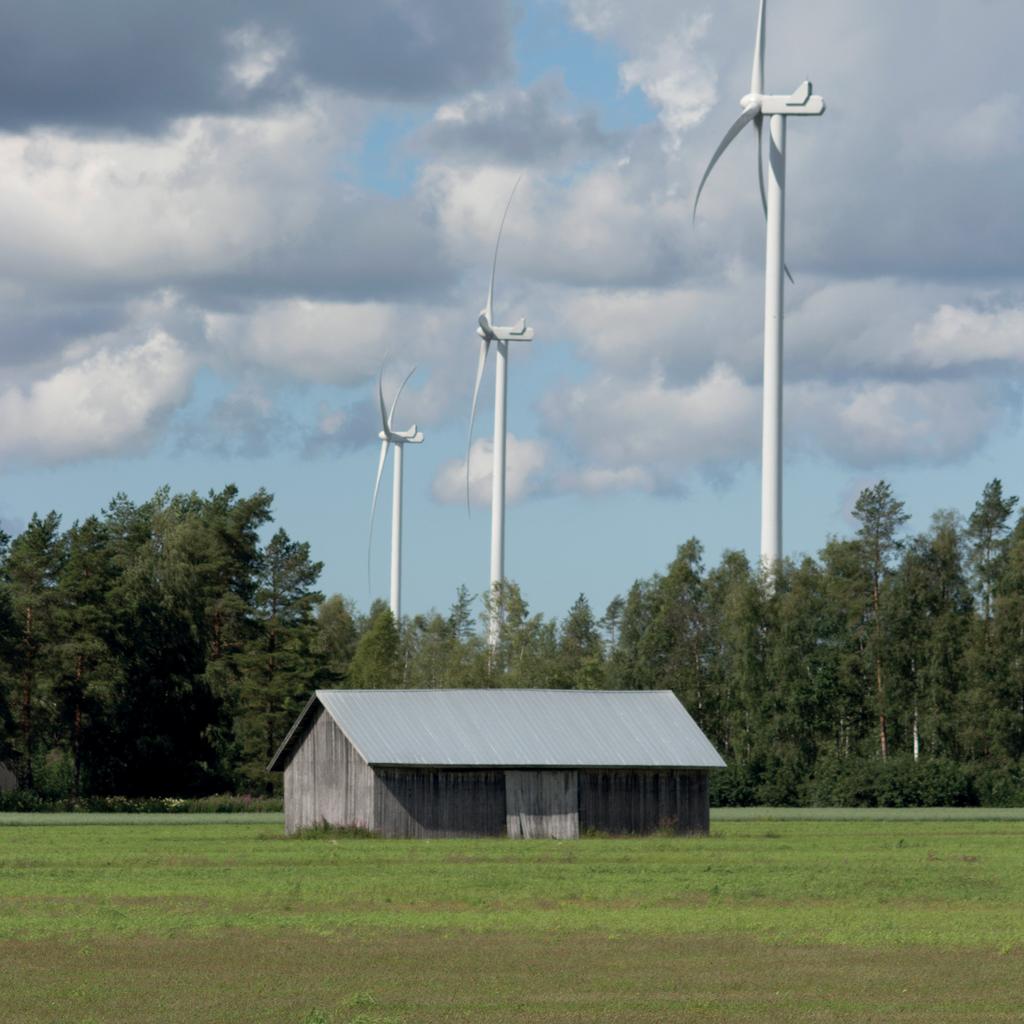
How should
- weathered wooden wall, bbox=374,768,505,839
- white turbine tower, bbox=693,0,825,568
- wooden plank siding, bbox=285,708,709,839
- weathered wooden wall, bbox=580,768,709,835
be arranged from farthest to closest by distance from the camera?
white turbine tower, bbox=693,0,825,568
weathered wooden wall, bbox=580,768,709,835
wooden plank siding, bbox=285,708,709,839
weathered wooden wall, bbox=374,768,505,839

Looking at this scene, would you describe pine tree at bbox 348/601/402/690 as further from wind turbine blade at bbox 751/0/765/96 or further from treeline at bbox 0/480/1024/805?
wind turbine blade at bbox 751/0/765/96

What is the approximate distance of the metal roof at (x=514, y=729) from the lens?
210ft

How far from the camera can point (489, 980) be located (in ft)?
85.1

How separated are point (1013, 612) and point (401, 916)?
79.3m

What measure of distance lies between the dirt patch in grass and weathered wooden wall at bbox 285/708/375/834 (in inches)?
1271

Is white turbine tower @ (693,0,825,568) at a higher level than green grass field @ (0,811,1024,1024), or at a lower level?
higher

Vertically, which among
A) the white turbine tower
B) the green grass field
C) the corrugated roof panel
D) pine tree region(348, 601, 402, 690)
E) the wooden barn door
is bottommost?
the green grass field

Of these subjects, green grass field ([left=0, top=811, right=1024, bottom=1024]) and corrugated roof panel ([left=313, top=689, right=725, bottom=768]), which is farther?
corrugated roof panel ([left=313, top=689, right=725, bottom=768])

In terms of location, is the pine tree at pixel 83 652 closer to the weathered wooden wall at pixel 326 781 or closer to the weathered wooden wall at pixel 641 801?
the weathered wooden wall at pixel 326 781

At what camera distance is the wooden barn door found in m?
63.8

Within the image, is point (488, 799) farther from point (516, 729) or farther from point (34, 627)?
point (34, 627)

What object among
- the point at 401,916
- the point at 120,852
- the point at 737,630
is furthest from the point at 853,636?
the point at 401,916

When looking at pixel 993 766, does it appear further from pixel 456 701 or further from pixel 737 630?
pixel 456 701

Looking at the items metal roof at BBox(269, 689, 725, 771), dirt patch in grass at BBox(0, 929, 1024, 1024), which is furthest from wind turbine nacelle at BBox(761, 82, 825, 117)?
dirt patch in grass at BBox(0, 929, 1024, 1024)
